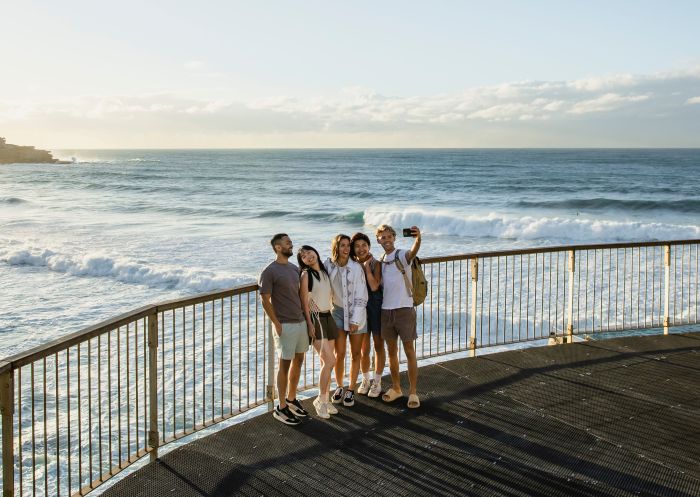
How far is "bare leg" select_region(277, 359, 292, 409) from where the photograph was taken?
5332 millimetres

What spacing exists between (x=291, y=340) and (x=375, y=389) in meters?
1.09

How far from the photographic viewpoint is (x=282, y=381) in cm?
536

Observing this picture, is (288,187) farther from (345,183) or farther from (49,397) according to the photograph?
(49,397)

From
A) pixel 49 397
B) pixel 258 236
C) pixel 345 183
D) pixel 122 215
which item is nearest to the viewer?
pixel 49 397

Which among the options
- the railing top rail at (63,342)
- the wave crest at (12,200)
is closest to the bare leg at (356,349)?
the railing top rail at (63,342)

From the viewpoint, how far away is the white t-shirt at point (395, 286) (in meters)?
5.68

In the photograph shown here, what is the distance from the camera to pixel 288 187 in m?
59.3

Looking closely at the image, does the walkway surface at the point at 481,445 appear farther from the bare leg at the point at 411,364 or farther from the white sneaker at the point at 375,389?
the bare leg at the point at 411,364

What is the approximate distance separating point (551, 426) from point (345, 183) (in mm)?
59171

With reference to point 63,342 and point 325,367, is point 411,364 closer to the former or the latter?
point 325,367

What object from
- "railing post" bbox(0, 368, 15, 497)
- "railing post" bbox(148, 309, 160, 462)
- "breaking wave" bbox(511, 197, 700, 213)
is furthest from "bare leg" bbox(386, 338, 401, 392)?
"breaking wave" bbox(511, 197, 700, 213)

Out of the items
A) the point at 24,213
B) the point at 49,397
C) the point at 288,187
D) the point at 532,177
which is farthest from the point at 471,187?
the point at 49,397

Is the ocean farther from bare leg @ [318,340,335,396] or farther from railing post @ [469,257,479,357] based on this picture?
railing post @ [469,257,479,357]

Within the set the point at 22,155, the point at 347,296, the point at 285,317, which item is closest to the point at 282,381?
the point at 285,317
